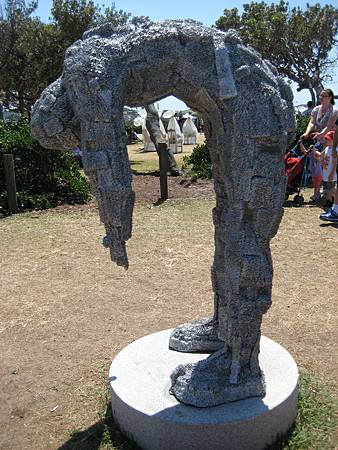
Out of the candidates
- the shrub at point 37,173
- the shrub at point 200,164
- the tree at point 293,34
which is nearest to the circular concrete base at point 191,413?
the shrub at point 37,173

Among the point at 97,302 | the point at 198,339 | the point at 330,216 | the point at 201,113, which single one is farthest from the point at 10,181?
the point at 201,113

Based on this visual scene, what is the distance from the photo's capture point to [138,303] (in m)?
5.08

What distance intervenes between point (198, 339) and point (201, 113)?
63.5 inches

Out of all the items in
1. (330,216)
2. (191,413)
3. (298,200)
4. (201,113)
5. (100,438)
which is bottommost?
(100,438)

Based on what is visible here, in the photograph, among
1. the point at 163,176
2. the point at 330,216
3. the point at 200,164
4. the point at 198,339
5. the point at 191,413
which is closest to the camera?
the point at 191,413

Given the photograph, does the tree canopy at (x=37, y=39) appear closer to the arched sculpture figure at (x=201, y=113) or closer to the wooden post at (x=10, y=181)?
the wooden post at (x=10, y=181)

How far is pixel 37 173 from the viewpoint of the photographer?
9.55 m

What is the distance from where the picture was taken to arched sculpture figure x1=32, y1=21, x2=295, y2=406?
231cm

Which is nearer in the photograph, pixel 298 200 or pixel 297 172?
pixel 297 172

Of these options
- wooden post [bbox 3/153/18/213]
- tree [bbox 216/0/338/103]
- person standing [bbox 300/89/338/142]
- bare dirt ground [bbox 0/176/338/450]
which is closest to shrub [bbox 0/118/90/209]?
wooden post [bbox 3/153/18/213]

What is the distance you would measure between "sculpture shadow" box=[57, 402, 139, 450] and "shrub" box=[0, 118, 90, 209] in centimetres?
649

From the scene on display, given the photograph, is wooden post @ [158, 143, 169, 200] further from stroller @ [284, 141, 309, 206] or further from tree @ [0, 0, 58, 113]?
tree @ [0, 0, 58, 113]

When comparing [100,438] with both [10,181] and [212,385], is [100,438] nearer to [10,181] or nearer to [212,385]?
[212,385]

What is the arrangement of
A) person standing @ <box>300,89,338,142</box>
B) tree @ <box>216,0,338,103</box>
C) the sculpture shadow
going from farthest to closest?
1. tree @ <box>216,0,338,103</box>
2. person standing @ <box>300,89,338,142</box>
3. the sculpture shadow
